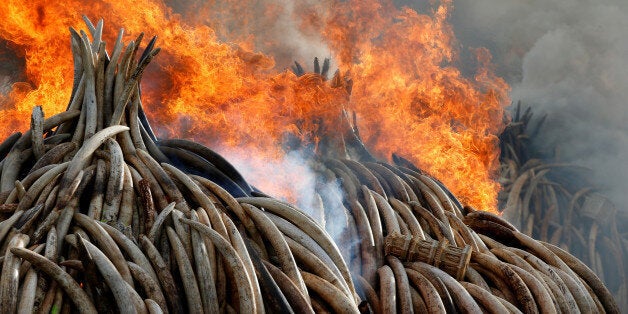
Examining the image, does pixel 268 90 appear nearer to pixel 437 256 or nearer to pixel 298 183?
pixel 298 183

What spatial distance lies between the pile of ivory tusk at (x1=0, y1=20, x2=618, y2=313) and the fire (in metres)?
0.62

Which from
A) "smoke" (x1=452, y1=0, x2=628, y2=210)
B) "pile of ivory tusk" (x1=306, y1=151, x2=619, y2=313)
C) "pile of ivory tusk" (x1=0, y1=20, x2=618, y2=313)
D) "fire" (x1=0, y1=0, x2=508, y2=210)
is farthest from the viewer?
"smoke" (x1=452, y1=0, x2=628, y2=210)

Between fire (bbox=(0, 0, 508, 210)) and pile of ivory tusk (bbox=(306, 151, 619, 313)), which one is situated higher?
fire (bbox=(0, 0, 508, 210))

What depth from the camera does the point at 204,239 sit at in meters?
2.37

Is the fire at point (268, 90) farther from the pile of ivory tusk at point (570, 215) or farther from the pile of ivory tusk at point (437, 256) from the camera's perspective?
the pile of ivory tusk at point (437, 256)

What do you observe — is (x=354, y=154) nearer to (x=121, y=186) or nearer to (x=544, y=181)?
(x=121, y=186)

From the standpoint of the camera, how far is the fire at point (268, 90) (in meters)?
A: 4.09

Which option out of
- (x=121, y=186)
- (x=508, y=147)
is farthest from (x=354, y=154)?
(x=508, y=147)

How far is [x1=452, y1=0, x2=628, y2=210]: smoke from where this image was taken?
25.7ft

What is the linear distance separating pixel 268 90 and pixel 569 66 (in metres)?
5.94

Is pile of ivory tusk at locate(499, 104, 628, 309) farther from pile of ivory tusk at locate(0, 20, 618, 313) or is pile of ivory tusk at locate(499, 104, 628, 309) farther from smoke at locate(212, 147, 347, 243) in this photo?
smoke at locate(212, 147, 347, 243)

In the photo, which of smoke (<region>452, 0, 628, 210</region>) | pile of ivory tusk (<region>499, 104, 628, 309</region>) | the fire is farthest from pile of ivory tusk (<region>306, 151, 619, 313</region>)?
smoke (<region>452, 0, 628, 210</region>)

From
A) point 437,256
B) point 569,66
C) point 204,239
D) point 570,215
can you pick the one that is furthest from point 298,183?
point 569,66

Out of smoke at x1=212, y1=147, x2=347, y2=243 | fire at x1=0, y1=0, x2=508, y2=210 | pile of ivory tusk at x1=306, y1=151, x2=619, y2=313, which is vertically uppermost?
fire at x1=0, y1=0, x2=508, y2=210
